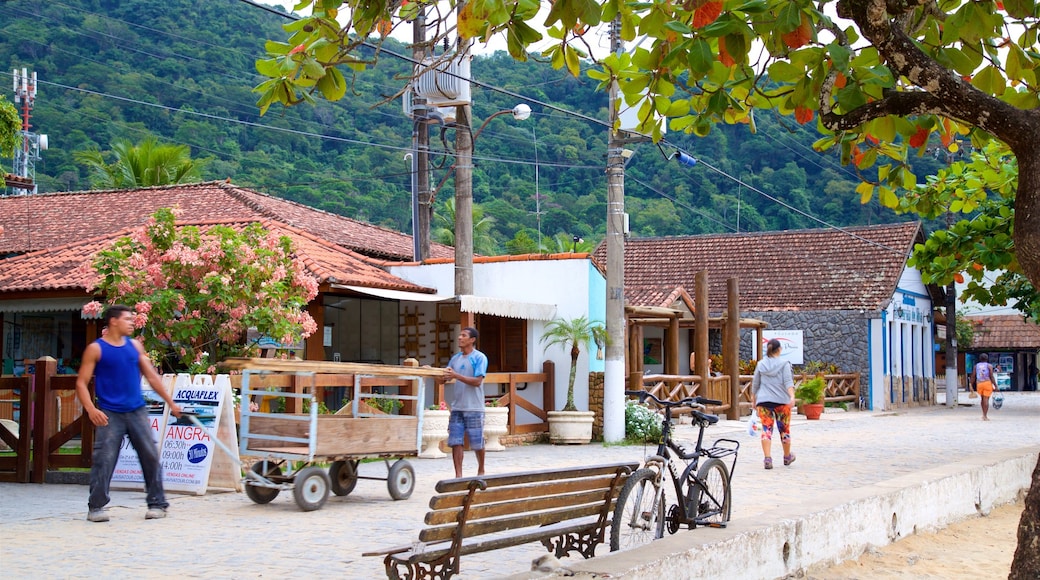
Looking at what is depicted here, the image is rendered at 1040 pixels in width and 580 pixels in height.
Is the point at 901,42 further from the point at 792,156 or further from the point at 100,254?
the point at 792,156

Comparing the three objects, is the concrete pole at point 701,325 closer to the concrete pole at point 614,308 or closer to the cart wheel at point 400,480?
the concrete pole at point 614,308

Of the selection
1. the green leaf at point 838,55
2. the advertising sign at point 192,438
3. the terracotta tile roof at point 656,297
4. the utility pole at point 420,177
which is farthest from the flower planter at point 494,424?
the green leaf at point 838,55

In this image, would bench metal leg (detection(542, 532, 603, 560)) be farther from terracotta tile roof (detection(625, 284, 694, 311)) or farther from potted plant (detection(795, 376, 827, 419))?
potted plant (detection(795, 376, 827, 419))

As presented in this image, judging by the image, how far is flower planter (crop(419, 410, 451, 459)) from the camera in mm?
15375

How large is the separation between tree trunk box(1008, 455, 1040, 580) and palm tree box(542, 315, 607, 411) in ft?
38.3

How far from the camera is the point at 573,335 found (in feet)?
57.7

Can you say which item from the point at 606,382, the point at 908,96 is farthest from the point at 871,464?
the point at 908,96

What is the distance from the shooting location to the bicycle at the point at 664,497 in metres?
7.06

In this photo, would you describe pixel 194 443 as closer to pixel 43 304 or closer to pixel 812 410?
pixel 43 304

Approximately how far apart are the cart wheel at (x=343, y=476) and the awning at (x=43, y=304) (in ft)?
24.0

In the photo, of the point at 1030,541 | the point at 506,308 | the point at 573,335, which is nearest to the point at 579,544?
the point at 1030,541

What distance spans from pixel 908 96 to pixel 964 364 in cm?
5469

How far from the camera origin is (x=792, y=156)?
47.6 metres

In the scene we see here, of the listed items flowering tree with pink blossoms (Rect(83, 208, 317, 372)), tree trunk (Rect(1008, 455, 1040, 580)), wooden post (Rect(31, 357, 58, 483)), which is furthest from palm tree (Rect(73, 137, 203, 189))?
tree trunk (Rect(1008, 455, 1040, 580))
